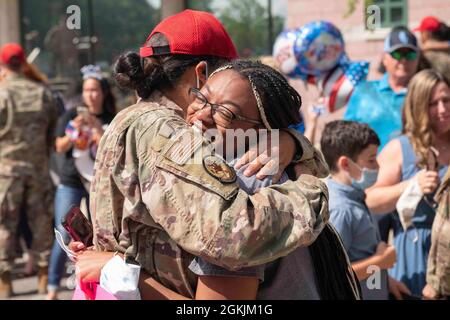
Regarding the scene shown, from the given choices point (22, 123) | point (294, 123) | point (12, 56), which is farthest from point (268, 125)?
point (12, 56)

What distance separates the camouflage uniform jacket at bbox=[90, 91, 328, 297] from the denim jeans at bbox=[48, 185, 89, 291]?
4.12 m

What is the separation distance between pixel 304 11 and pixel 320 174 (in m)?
8.97

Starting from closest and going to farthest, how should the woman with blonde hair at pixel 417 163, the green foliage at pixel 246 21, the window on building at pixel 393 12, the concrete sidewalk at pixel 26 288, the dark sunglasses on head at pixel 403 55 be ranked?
1. the woman with blonde hair at pixel 417 163
2. the dark sunglasses on head at pixel 403 55
3. the concrete sidewalk at pixel 26 288
4. the window on building at pixel 393 12
5. the green foliage at pixel 246 21

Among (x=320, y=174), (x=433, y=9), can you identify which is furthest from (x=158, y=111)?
(x=433, y=9)

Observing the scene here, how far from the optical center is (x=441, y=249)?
345 cm

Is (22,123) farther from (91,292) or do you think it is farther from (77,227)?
(91,292)

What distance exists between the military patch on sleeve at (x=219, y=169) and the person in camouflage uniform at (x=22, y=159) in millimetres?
5069

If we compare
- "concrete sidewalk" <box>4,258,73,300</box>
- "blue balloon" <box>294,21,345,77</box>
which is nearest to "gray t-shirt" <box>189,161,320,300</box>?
"blue balloon" <box>294,21,345,77</box>

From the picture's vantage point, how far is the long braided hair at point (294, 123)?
2.17 m

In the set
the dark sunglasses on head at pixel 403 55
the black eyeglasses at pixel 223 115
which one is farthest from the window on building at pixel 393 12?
the black eyeglasses at pixel 223 115

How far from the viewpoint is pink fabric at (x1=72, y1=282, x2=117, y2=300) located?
7.25 ft

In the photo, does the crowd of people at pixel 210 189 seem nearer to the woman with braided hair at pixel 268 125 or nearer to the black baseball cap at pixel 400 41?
the woman with braided hair at pixel 268 125

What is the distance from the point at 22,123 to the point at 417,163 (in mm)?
3618
